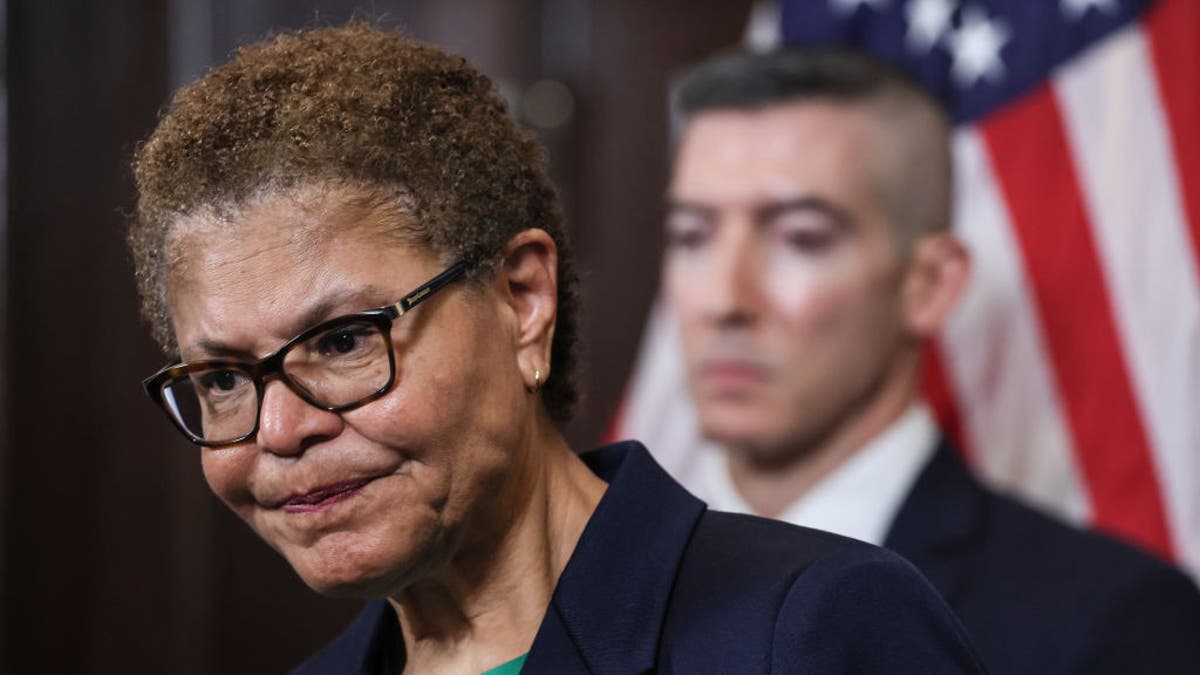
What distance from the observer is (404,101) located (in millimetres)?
1121

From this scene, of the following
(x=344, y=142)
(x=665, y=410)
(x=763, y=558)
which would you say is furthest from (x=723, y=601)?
(x=665, y=410)

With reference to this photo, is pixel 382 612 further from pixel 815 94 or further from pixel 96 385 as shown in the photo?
pixel 96 385

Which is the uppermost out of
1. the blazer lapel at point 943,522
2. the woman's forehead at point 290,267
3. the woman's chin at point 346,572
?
the woman's forehead at point 290,267

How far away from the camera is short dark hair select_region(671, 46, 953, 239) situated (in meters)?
2.52

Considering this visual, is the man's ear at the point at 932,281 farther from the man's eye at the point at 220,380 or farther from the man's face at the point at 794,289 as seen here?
the man's eye at the point at 220,380

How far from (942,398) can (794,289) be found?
0.69m

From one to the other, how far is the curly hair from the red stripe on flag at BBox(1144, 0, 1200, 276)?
6.17 feet

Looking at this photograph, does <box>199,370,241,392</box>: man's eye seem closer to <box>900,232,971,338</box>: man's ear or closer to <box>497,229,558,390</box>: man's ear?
<box>497,229,558,390</box>: man's ear

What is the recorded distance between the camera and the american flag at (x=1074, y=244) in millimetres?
2777

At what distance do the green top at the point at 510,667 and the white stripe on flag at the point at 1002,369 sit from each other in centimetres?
189

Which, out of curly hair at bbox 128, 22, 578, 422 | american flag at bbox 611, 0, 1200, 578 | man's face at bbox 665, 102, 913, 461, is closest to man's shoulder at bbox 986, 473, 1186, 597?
man's face at bbox 665, 102, 913, 461

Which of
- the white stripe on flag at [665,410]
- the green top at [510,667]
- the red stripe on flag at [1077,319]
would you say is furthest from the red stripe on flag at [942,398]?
the green top at [510,667]

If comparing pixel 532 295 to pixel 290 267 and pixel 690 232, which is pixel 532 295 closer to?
pixel 290 267

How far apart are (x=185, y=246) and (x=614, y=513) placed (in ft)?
1.23
